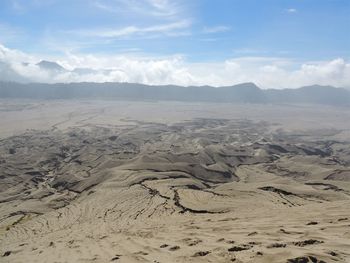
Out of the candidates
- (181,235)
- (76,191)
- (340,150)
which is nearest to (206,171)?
(76,191)

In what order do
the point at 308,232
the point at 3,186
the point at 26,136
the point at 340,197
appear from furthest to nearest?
the point at 26,136, the point at 3,186, the point at 340,197, the point at 308,232

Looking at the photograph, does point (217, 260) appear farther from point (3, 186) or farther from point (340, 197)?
point (3, 186)

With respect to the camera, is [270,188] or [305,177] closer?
[270,188]

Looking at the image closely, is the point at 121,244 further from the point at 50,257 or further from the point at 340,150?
the point at 340,150

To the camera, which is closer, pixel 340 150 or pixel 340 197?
pixel 340 197

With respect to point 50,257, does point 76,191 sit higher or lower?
lower

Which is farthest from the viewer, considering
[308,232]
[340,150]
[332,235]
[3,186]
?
[340,150]

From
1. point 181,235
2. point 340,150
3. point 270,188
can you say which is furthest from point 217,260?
point 340,150

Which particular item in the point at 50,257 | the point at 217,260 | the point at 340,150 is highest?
the point at 217,260

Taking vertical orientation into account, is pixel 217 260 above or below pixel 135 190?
above
